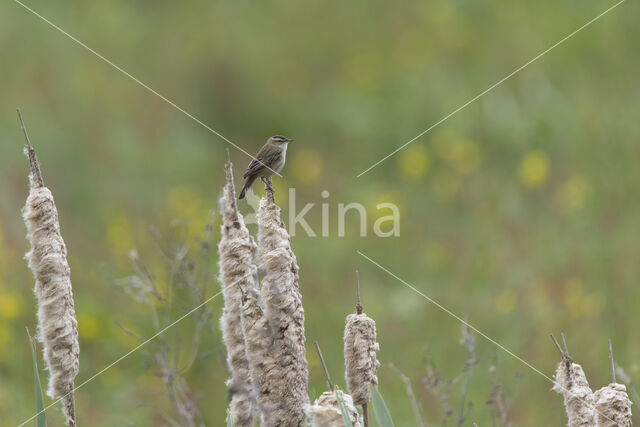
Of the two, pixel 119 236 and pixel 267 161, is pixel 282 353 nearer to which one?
pixel 267 161

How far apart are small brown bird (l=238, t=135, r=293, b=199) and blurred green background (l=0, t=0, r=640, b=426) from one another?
0.44 m

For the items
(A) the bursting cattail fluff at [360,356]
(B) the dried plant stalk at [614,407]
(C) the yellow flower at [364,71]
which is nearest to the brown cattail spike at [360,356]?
(A) the bursting cattail fluff at [360,356]

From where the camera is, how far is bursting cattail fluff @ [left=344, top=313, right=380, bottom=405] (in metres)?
2.51

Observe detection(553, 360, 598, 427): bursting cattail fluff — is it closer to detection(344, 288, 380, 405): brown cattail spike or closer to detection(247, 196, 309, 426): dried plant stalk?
detection(344, 288, 380, 405): brown cattail spike

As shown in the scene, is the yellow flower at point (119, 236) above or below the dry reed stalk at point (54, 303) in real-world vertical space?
above

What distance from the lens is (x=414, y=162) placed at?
9.03 m

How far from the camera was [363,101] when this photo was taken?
9.98 m

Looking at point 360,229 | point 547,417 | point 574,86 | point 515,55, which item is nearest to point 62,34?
point 360,229

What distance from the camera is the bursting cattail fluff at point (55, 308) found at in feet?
8.57

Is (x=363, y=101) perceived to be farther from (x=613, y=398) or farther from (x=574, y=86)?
(x=613, y=398)

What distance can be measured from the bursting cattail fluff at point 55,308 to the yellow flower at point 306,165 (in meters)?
6.49

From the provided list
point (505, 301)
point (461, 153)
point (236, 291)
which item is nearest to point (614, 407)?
point (236, 291)

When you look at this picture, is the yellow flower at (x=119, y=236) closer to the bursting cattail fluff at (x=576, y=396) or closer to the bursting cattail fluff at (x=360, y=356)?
the bursting cattail fluff at (x=360, y=356)

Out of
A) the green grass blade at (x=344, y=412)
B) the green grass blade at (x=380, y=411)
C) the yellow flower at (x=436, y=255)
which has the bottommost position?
the green grass blade at (x=344, y=412)
